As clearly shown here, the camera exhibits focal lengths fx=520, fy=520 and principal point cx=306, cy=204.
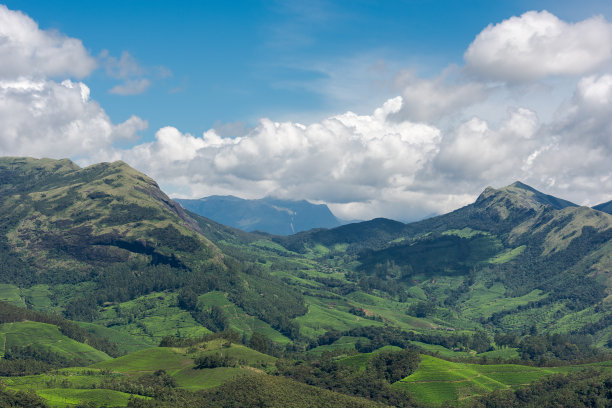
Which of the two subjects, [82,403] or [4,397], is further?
[82,403]

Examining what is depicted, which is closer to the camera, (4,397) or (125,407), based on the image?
(4,397)

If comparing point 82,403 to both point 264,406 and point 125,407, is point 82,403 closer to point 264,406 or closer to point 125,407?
point 125,407

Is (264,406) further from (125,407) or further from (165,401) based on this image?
(125,407)

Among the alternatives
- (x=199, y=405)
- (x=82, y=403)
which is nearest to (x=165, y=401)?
(x=199, y=405)

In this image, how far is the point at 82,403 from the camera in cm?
18962

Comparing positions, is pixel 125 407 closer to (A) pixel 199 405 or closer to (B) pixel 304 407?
(A) pixel 199 405

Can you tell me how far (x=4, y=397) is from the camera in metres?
173

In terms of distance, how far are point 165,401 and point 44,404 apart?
41.1 m

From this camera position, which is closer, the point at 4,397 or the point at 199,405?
the point at 4,397

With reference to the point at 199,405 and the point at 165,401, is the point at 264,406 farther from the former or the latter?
the point at 165,401

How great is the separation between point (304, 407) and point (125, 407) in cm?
6646

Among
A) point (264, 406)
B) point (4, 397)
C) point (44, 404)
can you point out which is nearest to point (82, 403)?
point (44, 404)

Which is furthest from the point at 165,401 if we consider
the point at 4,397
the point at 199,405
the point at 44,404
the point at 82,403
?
the point at 4,397

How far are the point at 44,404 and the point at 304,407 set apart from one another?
9311 centimetres
